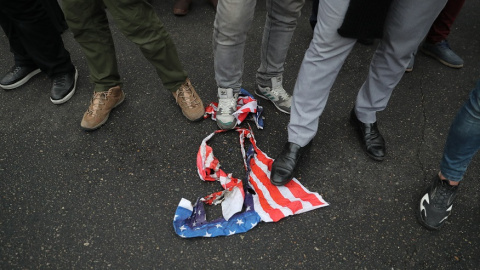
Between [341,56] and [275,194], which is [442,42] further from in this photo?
[275,194]

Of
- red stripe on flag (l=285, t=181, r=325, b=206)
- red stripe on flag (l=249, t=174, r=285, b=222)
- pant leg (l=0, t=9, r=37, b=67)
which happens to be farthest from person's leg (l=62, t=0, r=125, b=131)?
red stripe on flag (l=285, t=181, r=325, b=206)

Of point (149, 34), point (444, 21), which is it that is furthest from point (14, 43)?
point (444, 21)

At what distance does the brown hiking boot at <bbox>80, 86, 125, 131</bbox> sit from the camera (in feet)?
7.45

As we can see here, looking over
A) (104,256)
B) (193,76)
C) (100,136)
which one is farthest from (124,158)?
(193,76)

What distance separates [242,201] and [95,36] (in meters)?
1.26

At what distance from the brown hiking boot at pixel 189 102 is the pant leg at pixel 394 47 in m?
0.97

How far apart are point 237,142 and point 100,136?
85 centimetres

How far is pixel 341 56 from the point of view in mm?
1697

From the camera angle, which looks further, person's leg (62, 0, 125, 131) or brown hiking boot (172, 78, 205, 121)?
brown hiking boot (172, 78, 205, 121)

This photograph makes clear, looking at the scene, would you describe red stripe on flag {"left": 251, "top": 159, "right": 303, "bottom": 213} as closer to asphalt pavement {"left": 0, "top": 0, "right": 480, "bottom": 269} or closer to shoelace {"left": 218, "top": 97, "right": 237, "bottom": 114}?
asphalt pavement {"left": 0, "top": 0, "right": 480, "bottom": 269}

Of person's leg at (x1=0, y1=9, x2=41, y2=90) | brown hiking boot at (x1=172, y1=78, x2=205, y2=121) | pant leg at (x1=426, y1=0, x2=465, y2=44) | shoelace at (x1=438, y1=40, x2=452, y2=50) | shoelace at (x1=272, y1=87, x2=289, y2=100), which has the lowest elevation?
person's leg at (x1=0, y1=9, x2=41, y2=90)

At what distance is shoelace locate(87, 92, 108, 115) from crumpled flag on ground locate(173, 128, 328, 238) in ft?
2.42

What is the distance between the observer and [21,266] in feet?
5.52

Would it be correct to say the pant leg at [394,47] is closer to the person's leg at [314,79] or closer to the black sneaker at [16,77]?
the person's leg at [314,79]
